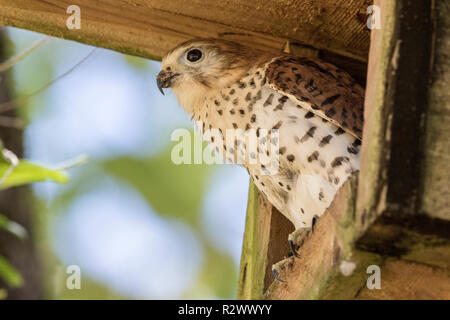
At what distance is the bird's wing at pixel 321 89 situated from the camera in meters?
3.69

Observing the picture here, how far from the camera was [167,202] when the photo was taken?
9.77m

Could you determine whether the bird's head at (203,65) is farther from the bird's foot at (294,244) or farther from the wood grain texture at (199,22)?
the bird's foot at (294,244)

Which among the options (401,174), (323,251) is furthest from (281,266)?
(401,174)

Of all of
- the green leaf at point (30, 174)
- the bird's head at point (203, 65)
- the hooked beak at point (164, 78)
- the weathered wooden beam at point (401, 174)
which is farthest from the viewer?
the hooked beak at point (164, 78)

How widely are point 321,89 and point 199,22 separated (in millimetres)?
884

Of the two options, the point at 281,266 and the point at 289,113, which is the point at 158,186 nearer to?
the point at 289,113

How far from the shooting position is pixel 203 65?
15.4 ft

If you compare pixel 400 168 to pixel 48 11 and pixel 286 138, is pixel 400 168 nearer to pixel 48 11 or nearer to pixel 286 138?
pixel 286 138

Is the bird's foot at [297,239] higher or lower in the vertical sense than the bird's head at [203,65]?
lower

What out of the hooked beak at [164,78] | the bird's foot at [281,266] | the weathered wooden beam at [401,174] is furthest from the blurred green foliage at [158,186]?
the weathered wooden beam at [401,174]

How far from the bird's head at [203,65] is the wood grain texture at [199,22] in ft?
0.24
